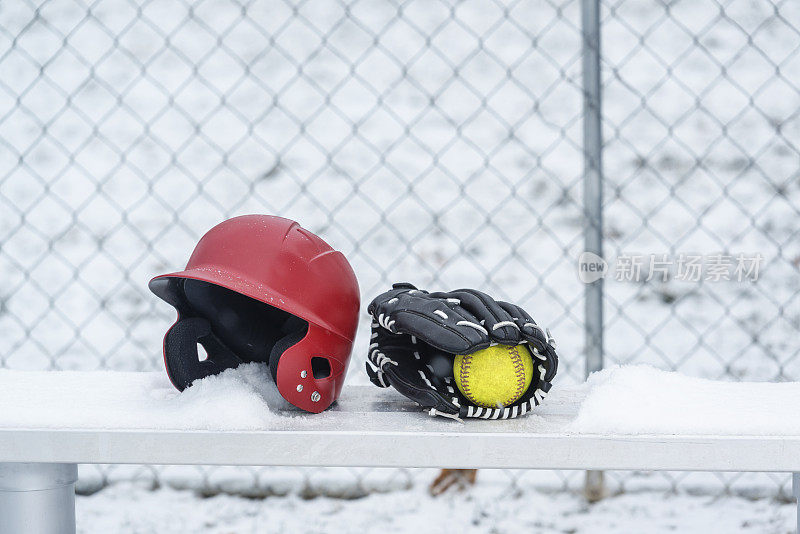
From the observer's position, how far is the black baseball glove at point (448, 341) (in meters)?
0.72

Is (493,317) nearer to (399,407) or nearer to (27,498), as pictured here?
(399,407)

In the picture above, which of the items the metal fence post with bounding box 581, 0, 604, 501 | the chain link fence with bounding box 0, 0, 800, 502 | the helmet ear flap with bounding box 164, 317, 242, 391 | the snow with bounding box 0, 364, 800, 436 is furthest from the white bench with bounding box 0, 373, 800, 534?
the chain link fence with bounding box 0, 0, 800, 502

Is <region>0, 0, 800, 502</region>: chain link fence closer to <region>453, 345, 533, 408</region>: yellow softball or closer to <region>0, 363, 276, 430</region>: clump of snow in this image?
<region>0, 363, 276, 430</region>: clump of snow

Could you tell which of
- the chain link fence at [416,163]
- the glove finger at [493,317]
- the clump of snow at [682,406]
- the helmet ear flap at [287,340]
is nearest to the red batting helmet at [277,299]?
the helmet ear flap at [287,340]

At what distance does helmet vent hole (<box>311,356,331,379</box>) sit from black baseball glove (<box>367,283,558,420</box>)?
0.05 meters

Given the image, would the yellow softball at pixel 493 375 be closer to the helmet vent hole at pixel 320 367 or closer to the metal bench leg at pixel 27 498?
the helmet vent hole at pixel 320 367

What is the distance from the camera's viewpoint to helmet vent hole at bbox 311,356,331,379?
83 centimetres

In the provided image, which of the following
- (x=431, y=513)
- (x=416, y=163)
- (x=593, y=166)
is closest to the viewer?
(x=593, y=166)

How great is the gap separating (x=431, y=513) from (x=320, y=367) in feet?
2.16

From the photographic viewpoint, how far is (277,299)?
0.75m

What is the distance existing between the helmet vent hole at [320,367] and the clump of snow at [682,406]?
29cm

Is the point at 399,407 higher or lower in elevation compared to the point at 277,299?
lower

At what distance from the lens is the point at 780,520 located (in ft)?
4.39

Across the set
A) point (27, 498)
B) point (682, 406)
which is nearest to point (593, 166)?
point (682, 406)
